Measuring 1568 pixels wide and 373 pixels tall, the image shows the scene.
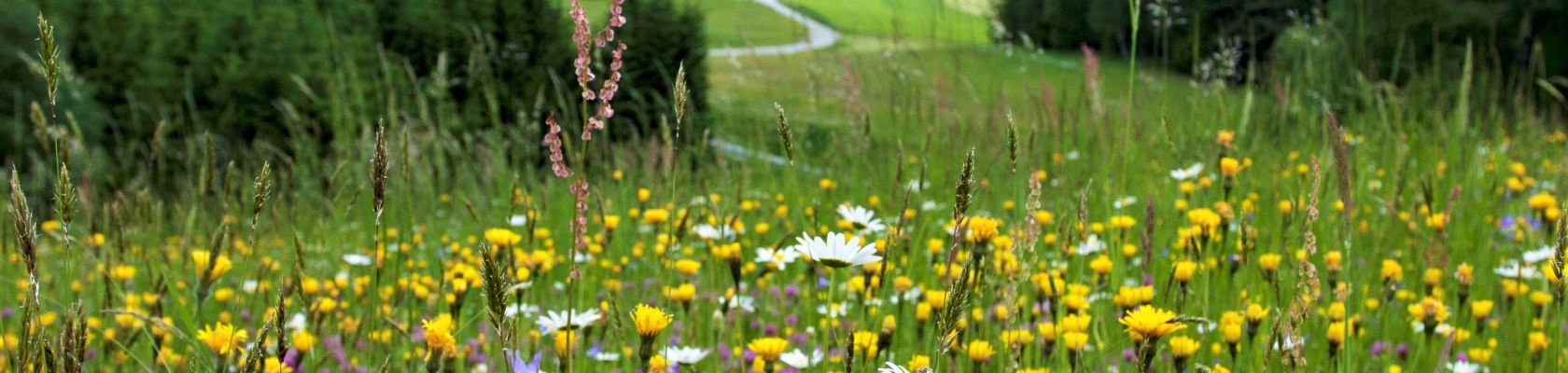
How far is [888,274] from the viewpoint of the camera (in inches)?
64.9

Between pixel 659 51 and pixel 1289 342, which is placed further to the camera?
pixel 659 51

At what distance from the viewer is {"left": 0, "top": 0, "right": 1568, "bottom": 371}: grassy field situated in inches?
48.0

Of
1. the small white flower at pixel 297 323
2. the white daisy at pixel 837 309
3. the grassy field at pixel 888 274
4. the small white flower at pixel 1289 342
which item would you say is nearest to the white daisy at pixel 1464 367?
the grassy field at pixel 888 274

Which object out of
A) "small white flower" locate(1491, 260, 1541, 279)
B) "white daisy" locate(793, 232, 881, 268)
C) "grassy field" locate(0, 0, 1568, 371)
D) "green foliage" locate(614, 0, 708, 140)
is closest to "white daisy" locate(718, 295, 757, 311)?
"grassy field" locate(0, 0, 1568, 371)

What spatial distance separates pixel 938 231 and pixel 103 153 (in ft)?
18.6

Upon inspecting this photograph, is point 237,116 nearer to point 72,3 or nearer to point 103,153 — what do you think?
point 103,153

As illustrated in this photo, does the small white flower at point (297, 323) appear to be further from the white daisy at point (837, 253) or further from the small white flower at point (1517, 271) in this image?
the small white flower at point (1517, 271)

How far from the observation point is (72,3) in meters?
6.79

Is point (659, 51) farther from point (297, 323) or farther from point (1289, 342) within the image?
point (1289, 342)

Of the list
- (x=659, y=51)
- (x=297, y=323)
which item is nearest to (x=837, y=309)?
(x=297, y=323)

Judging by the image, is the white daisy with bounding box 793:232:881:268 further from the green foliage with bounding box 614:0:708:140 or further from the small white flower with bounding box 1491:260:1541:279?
the green foliage with bounding box 614:0:708:140

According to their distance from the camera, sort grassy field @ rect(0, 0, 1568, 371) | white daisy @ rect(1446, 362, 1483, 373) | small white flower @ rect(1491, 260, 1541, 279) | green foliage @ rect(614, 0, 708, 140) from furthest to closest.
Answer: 1. green foliage @ rect(614, 0, 708, 140)
2. small white flower @ rect(1491, 260, 1541, 279)
3. white daisy @ rect(1446, 362, 1483, 373)
4. grassy field @ rect(0, 0, 1568, 371)

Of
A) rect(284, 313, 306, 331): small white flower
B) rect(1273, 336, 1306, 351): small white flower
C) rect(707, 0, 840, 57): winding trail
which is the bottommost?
rect(707, 0, 840, 57): winding trail

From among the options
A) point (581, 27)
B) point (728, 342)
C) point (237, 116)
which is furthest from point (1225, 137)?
point (237, 116)
